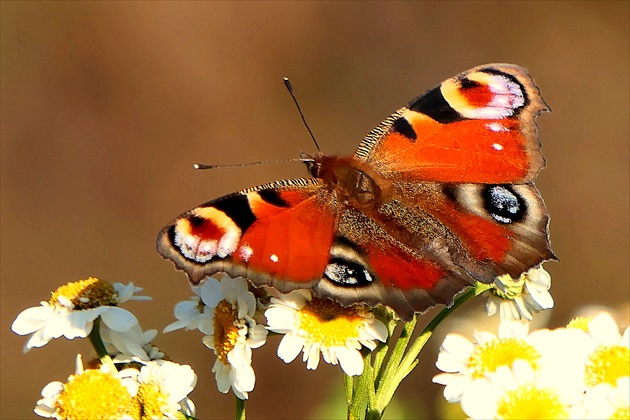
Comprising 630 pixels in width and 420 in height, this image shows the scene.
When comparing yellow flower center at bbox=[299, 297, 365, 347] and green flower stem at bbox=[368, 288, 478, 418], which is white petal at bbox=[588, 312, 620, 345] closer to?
green flower stem at bbox=[368, 288, 478, 418]

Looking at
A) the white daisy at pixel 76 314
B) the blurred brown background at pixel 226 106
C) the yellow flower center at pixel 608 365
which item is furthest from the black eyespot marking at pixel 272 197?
the blurred brown background at pixel 226 106

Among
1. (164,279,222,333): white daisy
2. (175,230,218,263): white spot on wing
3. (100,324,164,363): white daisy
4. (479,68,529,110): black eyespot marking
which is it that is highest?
(479,68,529,110): black eyespot marking

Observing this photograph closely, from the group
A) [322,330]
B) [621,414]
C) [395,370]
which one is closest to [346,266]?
[322,330]

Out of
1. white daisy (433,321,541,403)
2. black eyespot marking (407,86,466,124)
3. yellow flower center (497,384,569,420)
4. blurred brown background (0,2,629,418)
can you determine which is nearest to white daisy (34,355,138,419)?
white daisy (433,321,541,403)

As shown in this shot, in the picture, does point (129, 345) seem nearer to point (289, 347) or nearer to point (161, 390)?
point (161, 390)

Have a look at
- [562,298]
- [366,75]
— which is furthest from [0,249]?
[562,298]

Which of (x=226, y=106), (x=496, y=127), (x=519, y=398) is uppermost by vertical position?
(x=496, y=127)

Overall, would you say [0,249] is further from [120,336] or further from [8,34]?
[120,336]

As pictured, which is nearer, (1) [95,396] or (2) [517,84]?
(1) [95,396]
